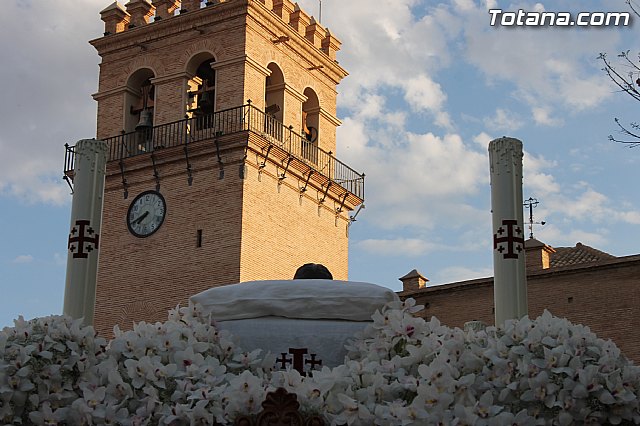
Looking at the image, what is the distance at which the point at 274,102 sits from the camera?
26.6 meters

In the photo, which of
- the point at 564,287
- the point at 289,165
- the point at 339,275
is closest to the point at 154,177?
the point at 289,165

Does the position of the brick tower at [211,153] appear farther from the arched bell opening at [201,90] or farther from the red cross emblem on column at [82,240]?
the red cross emblem on column at [82,240]

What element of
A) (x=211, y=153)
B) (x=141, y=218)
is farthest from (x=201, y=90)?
(x=141, y=218)

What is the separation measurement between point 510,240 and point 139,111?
948 inches

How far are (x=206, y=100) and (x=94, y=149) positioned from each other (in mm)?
21857

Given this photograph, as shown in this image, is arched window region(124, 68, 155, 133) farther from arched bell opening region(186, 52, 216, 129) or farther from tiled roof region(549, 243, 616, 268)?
tiled roof region(549, 243, 616, 268)

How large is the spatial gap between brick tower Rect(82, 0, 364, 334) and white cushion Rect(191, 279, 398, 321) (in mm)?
20654

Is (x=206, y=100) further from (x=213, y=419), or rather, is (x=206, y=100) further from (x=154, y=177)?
(x=213, y=419)

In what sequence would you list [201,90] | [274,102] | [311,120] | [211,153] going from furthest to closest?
1. [311,120]
2. [201,90]
3. [274,102]
4. [211,153]

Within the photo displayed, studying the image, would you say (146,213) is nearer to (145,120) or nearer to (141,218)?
(141,218)

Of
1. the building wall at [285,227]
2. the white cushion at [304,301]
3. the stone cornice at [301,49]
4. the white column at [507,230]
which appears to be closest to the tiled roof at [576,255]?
the building wall at [285,227]

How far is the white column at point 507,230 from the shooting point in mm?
3938

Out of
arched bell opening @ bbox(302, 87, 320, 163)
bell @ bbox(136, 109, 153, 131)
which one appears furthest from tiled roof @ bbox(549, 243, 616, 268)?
bell @ bbox(136, 109, 153, 131)

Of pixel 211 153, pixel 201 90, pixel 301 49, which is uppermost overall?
pixel 301 49
